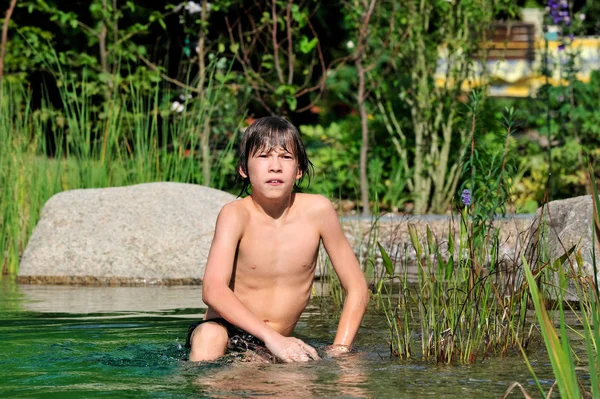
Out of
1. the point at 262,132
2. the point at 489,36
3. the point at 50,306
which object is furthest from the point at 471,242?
the point at 489,36

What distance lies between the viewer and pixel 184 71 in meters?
10.8

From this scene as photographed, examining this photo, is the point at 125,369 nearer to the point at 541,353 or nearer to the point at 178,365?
the point at 178,365

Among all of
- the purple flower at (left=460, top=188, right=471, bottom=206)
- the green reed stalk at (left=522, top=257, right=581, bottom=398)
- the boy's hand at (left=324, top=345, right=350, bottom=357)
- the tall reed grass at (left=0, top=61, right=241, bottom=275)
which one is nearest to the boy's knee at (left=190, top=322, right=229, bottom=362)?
the boy's hand at (left=324, top=345, right=350, bottom=357)

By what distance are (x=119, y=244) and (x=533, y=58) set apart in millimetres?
9161

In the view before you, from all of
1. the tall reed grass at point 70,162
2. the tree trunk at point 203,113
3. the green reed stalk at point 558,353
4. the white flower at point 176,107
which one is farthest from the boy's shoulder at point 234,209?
the white flower at point 176,107

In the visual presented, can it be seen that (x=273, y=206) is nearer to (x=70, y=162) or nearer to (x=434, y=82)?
(x=70, y=162)

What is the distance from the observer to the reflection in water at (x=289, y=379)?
361 centimetres

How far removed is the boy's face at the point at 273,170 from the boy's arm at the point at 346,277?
32 centimetres

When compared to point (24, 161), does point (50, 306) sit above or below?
below

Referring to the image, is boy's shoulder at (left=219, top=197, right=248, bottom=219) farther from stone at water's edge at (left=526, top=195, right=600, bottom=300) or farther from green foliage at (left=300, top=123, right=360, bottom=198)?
green foliage at (left=300, top=123, right=360, bottom=198)

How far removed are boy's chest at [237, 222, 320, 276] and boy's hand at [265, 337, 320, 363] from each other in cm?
52

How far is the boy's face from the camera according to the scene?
4277mm

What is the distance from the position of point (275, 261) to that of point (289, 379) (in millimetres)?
807

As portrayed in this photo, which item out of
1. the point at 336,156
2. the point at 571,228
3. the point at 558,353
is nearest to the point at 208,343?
the point at 558,353
